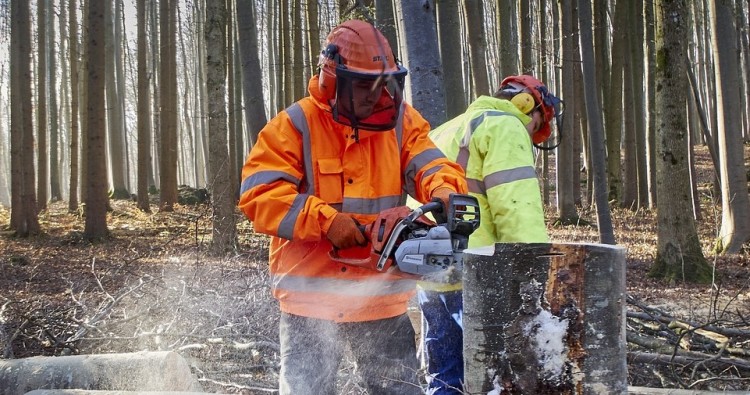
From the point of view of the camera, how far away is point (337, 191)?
2598 millimetres

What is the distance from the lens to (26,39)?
1201 cm

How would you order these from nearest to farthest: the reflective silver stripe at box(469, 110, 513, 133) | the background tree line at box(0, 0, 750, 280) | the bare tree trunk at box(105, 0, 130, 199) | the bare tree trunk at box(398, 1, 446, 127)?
the reflective silver stripe at box(469, 110, 513, 133)
the bare tree trunk at box(398, 1, 446, 127)
the background tree line at box(0, 0, 750, 280)
the bare tree trunk at box(105, 0, 130, 199)

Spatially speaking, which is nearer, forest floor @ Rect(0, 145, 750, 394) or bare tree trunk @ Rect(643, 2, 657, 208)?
forest floor @ Rect(0, 145, 750, 394)

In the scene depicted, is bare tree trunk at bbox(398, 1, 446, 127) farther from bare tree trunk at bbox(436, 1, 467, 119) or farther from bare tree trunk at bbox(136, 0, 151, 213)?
bare tree trunk at bbox(136, 0, 151, 213)

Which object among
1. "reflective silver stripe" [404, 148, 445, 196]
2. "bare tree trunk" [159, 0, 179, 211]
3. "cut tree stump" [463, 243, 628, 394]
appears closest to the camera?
"cut tree stump" [463, 243, 628, 394]

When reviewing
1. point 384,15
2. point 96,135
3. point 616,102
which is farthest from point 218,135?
point 616,102

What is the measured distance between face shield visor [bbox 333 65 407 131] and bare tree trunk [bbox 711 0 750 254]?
7718 millimetres

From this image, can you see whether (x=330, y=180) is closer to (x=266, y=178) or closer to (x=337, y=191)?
(x=337, y=191)

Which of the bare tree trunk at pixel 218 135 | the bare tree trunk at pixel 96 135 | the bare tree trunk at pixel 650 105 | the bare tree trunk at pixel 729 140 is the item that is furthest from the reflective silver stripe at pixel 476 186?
the bare tree trunk at pixel 96 135

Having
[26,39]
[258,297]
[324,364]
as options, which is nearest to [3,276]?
[258,297]

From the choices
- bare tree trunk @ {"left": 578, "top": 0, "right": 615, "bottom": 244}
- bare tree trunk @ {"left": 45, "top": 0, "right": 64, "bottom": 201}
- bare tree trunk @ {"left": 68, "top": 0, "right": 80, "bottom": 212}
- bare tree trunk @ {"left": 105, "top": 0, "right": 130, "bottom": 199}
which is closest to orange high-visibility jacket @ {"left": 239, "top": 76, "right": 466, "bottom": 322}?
bare tree trunk @ {"left": 578, "top": 0, "right": 615, "bottom": 244}

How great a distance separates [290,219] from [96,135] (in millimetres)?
10376

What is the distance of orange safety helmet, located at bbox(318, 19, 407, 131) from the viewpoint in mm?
2545

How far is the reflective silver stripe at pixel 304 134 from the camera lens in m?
2.57
